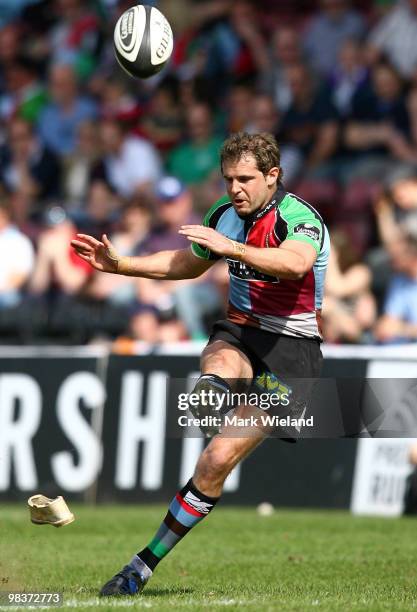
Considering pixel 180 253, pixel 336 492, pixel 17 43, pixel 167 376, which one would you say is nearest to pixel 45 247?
pixel 167 376

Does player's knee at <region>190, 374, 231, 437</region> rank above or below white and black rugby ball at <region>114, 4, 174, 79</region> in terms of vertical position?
below

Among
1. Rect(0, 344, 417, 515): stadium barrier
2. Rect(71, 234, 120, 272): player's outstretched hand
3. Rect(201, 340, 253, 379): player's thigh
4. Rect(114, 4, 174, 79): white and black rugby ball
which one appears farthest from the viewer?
Rect(0, 344, 417, 515): stadium barrier

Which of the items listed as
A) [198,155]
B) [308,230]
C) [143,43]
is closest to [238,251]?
[308,230]

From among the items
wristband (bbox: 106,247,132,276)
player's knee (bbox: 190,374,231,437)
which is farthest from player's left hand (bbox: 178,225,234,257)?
wristband (bbox: 106,247,132,276)

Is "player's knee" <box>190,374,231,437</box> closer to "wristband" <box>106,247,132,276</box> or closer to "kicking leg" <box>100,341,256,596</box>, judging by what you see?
"kicking leg" <box>100,341,256,596</box>

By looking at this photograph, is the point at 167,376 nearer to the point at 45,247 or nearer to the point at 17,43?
the point at 45,247

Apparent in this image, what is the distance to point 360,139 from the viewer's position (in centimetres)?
1518

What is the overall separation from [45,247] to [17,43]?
20.8 feet

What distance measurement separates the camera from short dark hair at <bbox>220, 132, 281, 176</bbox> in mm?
7016

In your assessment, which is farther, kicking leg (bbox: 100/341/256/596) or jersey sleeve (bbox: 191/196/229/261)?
jersey sleeve (bbox: 191/196/229/261)

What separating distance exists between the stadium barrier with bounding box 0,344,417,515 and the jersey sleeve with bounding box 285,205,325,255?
510 centimetres

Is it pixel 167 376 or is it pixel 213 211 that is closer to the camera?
pixel 213 211

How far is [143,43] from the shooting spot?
28.5 feet

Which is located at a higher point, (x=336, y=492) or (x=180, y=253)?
(x=180, y=253)
